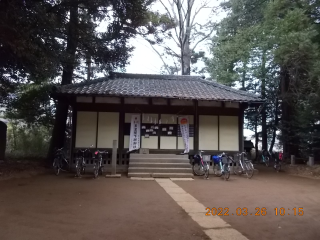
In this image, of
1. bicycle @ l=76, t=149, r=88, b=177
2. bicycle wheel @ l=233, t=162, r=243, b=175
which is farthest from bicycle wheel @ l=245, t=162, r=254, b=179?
bicycle @ l=76, t=149, r=88, b=177

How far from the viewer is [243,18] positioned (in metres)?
18.4

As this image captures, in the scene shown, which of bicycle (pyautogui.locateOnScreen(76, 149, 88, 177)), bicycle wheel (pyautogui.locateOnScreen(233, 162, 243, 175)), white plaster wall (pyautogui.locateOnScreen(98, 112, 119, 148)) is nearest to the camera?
bicycle (pyautogui.locateOnScreen(76, 149, 88, 177))

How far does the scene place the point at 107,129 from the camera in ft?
40.5

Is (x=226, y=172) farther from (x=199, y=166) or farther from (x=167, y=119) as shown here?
(x=167, y=119)

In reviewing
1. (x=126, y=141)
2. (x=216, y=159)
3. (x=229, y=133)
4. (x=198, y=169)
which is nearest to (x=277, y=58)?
(x=229, y=133)

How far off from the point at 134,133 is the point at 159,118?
1.38 meters

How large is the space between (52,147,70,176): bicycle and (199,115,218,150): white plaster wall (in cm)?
616

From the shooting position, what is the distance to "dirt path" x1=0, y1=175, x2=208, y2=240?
13.4 feet

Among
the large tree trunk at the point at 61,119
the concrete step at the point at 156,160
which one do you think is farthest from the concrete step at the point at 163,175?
the large tree trunk at the point at 61,119

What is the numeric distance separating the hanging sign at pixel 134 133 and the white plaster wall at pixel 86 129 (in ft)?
5.51

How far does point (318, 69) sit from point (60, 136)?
12545mm

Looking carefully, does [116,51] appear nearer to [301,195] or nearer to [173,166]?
[173,166]

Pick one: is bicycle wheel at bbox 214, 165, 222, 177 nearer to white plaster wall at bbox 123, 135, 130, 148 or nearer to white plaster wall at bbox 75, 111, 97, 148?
white plaster wall at bbox 123, 135, 130, 148

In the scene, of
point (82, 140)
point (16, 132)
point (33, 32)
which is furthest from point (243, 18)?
A: point (16, 132)
